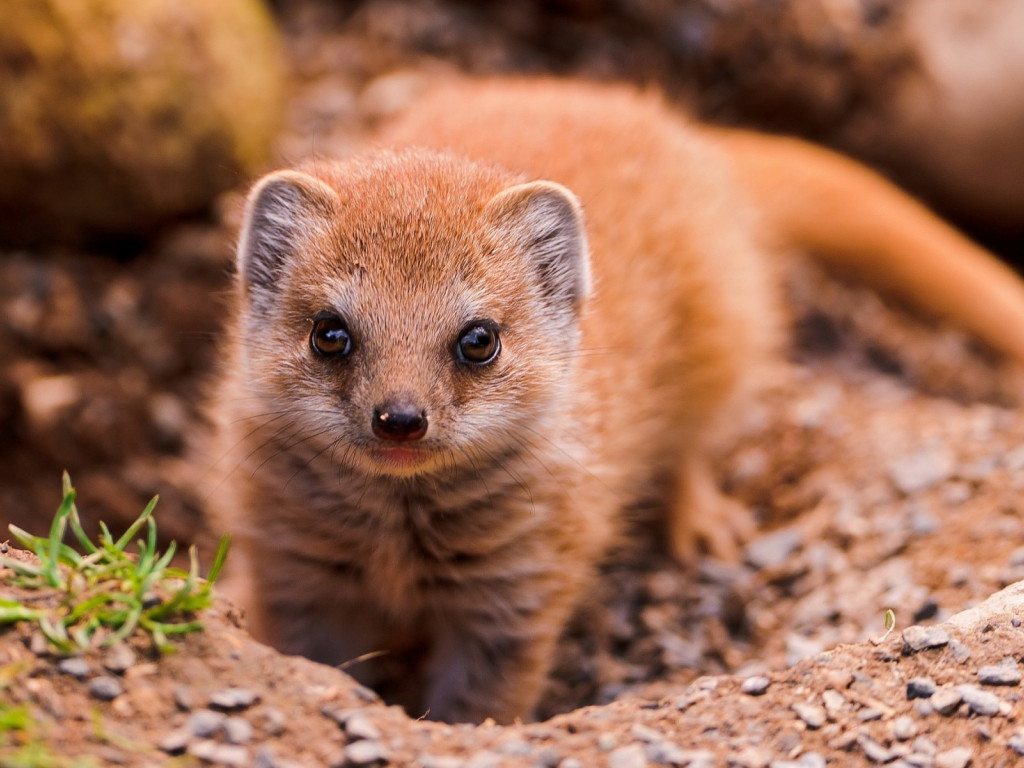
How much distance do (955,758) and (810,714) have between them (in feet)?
0.96

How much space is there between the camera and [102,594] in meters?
2.19

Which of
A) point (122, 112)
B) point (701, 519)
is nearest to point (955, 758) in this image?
point (701, 519)

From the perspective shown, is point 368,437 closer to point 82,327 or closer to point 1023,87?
point 82,327

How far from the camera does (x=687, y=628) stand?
3777 millimetres

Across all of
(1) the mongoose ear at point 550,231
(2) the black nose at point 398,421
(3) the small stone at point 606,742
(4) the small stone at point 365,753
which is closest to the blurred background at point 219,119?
(1) the mongoose ear at point 550,231

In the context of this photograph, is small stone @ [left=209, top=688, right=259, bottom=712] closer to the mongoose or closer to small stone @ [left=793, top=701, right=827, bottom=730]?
the mongoose

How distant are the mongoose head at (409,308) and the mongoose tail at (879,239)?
6.12 feet

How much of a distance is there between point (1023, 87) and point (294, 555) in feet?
14.2

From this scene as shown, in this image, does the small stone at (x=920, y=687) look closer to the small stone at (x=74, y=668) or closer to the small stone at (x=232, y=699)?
the small stone at (x=232, y=699)

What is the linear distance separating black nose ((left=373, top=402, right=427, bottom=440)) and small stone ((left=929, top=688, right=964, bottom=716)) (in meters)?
1.27

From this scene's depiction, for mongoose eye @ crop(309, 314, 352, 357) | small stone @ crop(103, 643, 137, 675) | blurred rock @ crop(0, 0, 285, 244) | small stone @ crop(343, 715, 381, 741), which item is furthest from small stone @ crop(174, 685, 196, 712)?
blurred rock @ crop(0, 0, 285, 244)

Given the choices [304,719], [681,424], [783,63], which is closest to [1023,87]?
Result: [783,63]

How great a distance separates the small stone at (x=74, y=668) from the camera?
206 cm

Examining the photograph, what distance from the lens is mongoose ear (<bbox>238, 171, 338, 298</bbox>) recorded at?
2.83 metres
